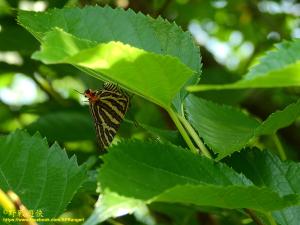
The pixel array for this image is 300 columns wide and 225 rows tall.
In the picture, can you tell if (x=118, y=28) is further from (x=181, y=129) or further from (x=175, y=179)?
(x=175, y=179)

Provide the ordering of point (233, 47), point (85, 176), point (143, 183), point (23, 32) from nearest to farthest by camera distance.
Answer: point (143, 183), point (85, 176), point (23, 32), point (233, 47)

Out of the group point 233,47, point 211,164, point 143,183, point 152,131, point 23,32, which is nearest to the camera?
point 143,183

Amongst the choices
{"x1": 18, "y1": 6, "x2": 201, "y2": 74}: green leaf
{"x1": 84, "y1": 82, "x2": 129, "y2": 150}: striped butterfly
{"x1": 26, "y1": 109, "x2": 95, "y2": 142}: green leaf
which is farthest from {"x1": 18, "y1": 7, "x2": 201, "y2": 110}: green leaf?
{"x1": 26, "y1": 109, "x2": 95, "y2": 142}: green leaf

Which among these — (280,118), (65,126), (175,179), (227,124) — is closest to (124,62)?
(175,179)

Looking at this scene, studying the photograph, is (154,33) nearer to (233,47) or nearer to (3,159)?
(3,159)

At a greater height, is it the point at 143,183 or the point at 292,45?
the point at 292,45

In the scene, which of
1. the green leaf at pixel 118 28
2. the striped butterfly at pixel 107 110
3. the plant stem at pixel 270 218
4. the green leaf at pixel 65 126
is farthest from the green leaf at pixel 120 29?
the green leaf at pixel 65 126

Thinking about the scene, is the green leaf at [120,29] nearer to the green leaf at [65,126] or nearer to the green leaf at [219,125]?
the green leaf at [219,125]

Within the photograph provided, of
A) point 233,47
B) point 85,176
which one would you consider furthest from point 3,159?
point 233,47
